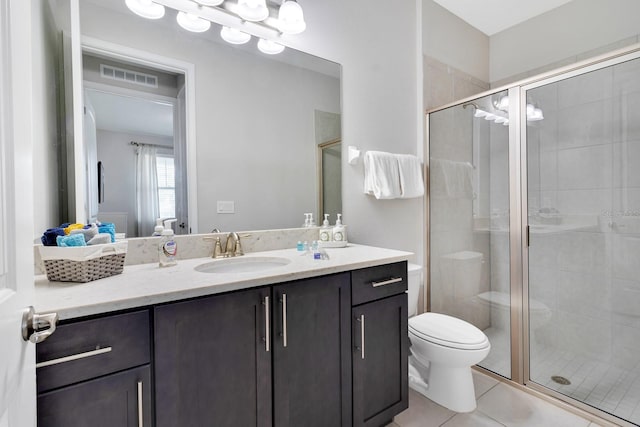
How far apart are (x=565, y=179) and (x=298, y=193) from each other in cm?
169

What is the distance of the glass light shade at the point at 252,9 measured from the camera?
151 cm

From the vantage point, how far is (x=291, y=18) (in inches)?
63.1

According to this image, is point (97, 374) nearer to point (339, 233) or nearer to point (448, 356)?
point (339, 233)

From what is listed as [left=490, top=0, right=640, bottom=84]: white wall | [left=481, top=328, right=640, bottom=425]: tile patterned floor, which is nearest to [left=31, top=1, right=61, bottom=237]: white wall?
[left=481, top=328, right=640, bottom=425]: tile patterned floor

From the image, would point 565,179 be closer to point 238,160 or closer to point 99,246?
point 238,160

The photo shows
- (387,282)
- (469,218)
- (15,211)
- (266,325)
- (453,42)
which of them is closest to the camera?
(15,211)

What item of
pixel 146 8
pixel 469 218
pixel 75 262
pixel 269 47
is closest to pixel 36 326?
pixel 75 262

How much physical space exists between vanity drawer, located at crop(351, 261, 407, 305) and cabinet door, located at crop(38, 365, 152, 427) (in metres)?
0.80

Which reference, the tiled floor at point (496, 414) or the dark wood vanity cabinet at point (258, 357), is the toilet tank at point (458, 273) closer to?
the tiled floor at point (496, 414)

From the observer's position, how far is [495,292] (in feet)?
7.18

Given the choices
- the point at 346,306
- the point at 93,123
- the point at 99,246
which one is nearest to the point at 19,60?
the point at 99,246

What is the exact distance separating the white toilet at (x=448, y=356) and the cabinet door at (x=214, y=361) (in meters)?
0.94

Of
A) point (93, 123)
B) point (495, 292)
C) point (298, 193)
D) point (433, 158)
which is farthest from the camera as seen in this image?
point (433, 158)

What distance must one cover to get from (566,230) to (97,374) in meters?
2.52
